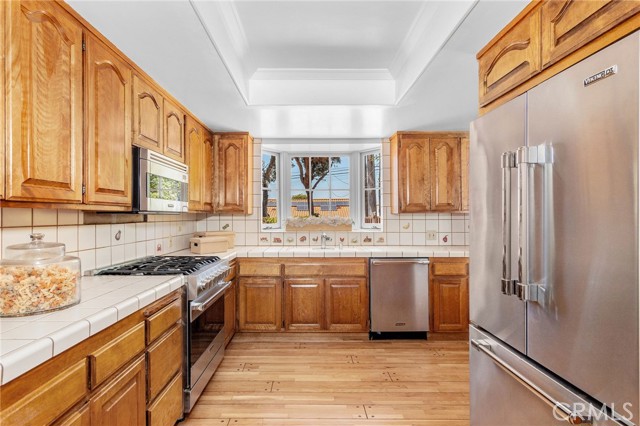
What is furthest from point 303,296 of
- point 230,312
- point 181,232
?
point 181,232

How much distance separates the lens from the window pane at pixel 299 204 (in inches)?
157

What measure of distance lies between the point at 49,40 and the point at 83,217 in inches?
39.6

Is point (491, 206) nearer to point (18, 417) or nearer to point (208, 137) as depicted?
point (18, 417)

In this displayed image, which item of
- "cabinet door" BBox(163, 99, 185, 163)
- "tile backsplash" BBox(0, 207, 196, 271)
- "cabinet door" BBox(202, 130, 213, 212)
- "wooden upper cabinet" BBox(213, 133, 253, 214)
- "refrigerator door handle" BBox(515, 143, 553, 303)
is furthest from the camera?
"wooden upper cabinet" BBox(213, 133, 253, 214)

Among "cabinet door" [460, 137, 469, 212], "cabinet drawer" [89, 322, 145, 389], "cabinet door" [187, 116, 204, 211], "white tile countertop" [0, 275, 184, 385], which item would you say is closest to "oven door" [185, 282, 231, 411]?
"white tile countertop" [0, 275, 184, 385]

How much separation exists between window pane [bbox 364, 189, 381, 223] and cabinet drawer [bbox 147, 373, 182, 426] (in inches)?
105

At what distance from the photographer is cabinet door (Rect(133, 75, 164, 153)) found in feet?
6.37

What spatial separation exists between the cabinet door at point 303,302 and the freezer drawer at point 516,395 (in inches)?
69.1

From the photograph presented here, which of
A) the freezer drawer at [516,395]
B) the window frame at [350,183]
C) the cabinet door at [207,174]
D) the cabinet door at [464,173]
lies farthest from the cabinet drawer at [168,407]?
the cabinet door at [464,173]

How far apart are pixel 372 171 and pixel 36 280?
3342 mm

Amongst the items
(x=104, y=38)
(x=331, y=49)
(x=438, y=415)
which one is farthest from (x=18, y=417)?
(x=331, y=49)

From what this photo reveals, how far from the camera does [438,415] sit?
198 cm

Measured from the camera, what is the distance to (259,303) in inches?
124

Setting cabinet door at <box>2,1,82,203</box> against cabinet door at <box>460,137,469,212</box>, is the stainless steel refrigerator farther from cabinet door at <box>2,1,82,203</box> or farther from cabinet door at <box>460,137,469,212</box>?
cabinet door at <box>460,137,469,212</box>
